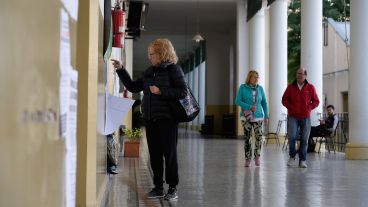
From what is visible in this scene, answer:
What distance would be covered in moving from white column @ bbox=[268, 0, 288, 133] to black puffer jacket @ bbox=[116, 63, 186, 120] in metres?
12.8

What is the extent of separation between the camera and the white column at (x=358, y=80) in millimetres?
11961

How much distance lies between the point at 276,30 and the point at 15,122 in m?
17.6

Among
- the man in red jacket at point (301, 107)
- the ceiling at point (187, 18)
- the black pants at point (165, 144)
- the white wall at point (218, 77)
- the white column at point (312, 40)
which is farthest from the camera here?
the white wall at point (218, 77)

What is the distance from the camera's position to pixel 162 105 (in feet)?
19.7

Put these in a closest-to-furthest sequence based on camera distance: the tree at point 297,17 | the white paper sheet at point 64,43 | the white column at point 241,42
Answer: the white paper sheet at point 64,43 < the white column at point 241,42 < the tree at point 297,17

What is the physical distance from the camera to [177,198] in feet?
20.3

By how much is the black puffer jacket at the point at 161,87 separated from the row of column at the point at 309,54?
699 cm

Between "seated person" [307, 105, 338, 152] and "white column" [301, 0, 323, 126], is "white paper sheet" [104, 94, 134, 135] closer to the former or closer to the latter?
"seated person" [307, 105, 338, 152]

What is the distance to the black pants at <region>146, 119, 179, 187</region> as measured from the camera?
601 centimetres

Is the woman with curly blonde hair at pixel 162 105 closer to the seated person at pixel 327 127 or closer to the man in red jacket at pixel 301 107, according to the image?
the man in red jacket at pixel 301 107

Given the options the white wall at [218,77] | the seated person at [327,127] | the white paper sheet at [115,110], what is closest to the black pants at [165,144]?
the white paper sheet at [115,110]

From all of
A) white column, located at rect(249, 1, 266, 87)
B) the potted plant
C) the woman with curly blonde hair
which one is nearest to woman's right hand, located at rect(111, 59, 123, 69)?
the woman with curly blonde hair

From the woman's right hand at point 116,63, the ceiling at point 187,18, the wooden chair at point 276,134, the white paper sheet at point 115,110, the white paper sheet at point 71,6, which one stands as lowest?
the wooden chair at point 276,134

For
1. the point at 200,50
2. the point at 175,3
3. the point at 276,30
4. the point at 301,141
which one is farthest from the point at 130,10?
the point at 200,50
